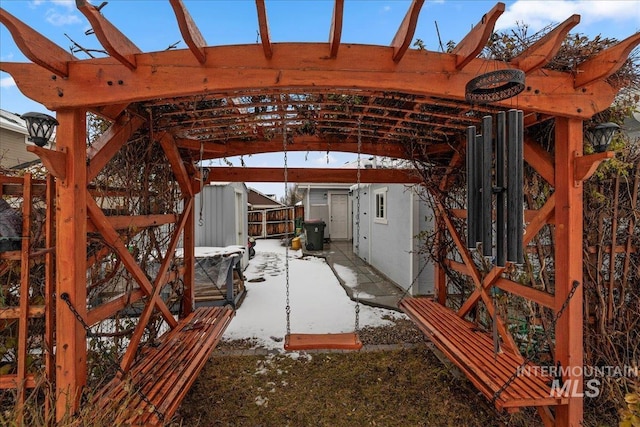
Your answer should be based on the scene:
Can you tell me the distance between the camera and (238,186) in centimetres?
875

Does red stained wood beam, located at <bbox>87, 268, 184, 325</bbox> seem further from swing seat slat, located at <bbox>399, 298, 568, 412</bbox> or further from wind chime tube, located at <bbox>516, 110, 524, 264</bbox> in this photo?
swing seat slat, located at <bbox>399, 298, 568, 412</bbox>

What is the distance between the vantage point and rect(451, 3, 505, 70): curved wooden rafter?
148 centimetres

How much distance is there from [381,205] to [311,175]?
432 cm

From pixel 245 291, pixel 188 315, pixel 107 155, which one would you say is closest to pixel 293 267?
pixel 245 291

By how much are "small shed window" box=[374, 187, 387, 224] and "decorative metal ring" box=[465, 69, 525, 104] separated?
19.0 feet

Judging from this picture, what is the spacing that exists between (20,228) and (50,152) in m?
0.72

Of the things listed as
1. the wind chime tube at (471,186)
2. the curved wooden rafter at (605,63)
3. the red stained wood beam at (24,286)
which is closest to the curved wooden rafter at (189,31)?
the red stained wood beam at (24,286)

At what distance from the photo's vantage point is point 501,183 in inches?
66.6

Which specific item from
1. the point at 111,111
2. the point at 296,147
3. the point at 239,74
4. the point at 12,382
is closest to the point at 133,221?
the point at 111,111

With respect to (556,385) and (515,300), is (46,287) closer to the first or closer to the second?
(556,385)

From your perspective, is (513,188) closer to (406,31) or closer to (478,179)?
(478,179)

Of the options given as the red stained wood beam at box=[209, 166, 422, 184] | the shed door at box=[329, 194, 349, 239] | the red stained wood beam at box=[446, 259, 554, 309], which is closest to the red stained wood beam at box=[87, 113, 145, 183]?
the red stained wood beam at box=[209, 166, 422, 184]

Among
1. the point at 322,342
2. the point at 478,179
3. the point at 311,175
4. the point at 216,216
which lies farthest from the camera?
the point at 216,216

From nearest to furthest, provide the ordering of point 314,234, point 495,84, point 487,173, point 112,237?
point 495,84 < point 487,173 < point 112,237 < point 314,234
